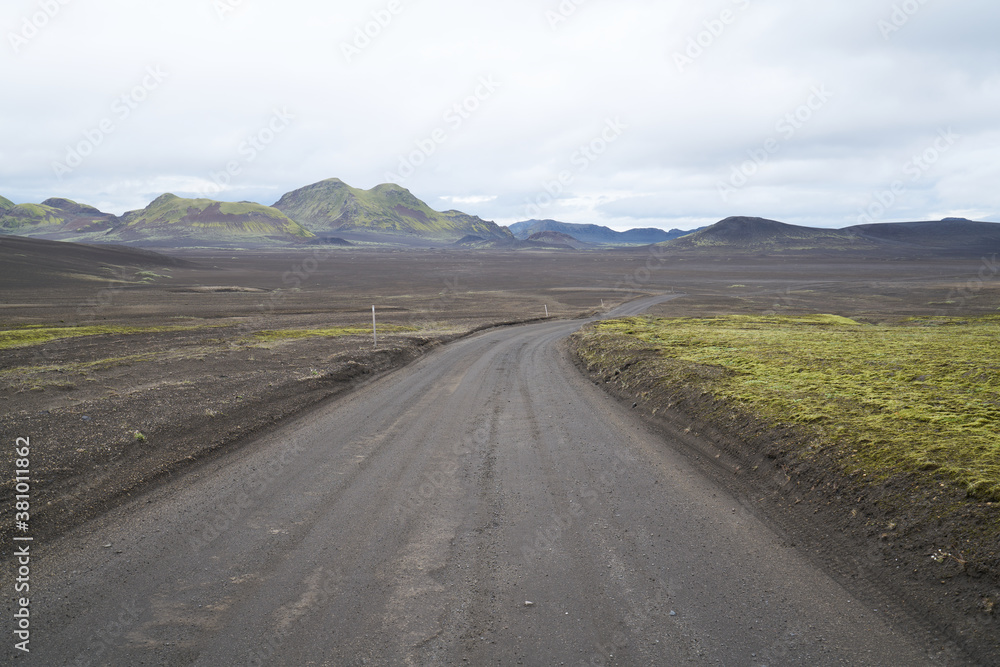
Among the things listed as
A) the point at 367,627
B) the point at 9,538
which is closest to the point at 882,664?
the point at 367,627

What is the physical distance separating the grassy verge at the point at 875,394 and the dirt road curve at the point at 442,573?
239 centimetres

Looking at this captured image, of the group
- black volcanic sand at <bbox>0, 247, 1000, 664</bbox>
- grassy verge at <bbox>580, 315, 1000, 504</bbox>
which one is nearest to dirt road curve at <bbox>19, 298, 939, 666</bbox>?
black volcanic sand at <bbox>0, 247, 1000, 664</bbox>

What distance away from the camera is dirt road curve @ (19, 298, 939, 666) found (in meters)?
4.63

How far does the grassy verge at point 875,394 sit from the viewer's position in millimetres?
7219

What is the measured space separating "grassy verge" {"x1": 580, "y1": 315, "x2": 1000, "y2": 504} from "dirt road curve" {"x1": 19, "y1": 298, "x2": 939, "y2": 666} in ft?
7.85

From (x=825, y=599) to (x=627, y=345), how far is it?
17.8m

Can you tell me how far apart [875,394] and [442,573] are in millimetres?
10663

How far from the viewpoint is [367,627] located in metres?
4.88

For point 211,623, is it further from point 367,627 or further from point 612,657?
point 612,657

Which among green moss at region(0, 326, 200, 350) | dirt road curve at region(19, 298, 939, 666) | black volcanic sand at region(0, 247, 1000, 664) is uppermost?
green moss at region(0, 326, 200, 350)

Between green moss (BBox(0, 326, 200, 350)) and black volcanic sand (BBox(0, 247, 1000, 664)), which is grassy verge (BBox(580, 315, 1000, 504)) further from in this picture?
green moss (BBox(0, 326, 200, 350))

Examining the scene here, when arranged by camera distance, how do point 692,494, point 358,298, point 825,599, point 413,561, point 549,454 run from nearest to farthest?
point 825,599, point 413,561, point 692,494, point 549,454, point 358,298

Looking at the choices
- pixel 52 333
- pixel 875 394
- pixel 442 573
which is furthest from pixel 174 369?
pixel 875 394

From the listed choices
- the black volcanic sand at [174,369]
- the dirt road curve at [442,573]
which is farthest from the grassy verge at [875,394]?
the dirt road curve at [442,573]
